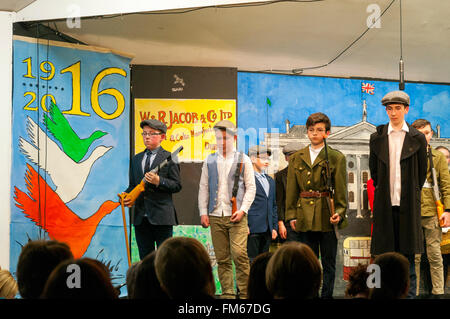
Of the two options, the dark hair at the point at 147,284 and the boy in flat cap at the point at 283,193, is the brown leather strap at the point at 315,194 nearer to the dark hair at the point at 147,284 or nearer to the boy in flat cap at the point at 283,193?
the boy in flat cap at the point at 283,193

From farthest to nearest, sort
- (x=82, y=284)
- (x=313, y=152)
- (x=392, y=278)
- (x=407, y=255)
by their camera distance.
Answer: (x=313, y=152)
(x=407, y=255)
(x=392, y=278)
(x=82, y=284)

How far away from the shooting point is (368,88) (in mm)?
4238

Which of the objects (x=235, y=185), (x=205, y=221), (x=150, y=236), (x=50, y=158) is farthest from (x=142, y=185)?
(x=50, y=158)

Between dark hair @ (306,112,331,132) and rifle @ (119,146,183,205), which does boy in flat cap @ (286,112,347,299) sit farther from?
rifle @ (119,146,183,205)

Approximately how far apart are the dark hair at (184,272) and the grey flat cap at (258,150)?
1.90 meters

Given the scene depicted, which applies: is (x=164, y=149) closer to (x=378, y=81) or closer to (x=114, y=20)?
(x=114, y=20)

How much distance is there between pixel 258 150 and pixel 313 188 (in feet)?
1.64

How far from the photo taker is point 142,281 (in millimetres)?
2389

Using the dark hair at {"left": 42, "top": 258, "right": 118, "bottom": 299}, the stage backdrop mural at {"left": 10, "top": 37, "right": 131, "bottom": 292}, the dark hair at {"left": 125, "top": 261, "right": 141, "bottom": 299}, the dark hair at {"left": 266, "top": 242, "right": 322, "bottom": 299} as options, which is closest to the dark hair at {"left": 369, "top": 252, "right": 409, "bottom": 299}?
the dark hair at {"left": 266, "top": 242, "right": 322, "bottom": 299}

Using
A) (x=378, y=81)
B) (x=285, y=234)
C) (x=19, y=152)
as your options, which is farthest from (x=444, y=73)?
(x=19, y=152)

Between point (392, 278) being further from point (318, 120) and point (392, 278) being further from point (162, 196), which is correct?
point (162, 196)

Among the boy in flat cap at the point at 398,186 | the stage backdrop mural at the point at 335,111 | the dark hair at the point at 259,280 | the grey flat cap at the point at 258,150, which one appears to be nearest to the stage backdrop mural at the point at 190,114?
the stage backdrop mural at the point at 335,111

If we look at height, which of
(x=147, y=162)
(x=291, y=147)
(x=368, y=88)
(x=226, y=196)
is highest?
(x=368, y=88)
